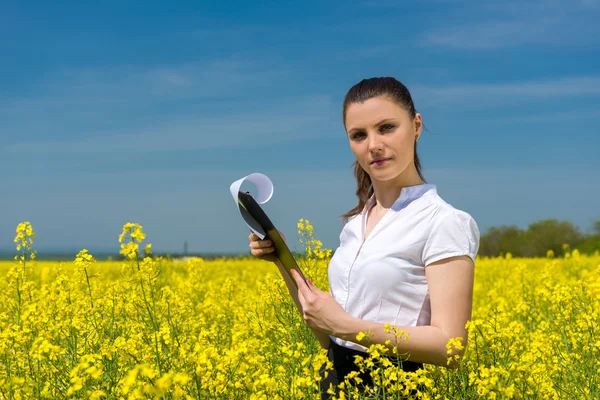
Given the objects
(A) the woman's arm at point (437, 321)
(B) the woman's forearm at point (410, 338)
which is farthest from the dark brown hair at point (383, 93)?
(B) the woman's forearm at point (410, 338)

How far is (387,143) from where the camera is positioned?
2.58 meters

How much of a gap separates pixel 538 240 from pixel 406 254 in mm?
27423

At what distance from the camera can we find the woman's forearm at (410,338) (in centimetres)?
230

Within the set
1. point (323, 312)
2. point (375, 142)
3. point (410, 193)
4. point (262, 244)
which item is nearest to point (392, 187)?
point (410, 193)

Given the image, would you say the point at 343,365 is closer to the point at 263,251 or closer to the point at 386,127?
the point at 263,251

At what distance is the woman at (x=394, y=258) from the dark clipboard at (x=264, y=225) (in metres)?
0.06

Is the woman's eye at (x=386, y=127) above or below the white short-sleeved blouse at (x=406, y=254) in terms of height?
above

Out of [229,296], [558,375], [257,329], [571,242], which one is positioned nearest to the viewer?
[558,375]

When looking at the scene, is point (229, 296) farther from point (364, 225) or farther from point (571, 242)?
point (571, 242)

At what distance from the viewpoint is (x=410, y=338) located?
7.69 feet

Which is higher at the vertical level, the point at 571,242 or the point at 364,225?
the point at 571,242

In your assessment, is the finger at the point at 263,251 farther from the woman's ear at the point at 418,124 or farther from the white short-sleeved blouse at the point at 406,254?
the woman's ear at the point at 418,124

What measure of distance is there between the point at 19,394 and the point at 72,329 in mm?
832

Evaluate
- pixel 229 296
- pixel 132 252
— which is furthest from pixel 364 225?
pixel 229 296
